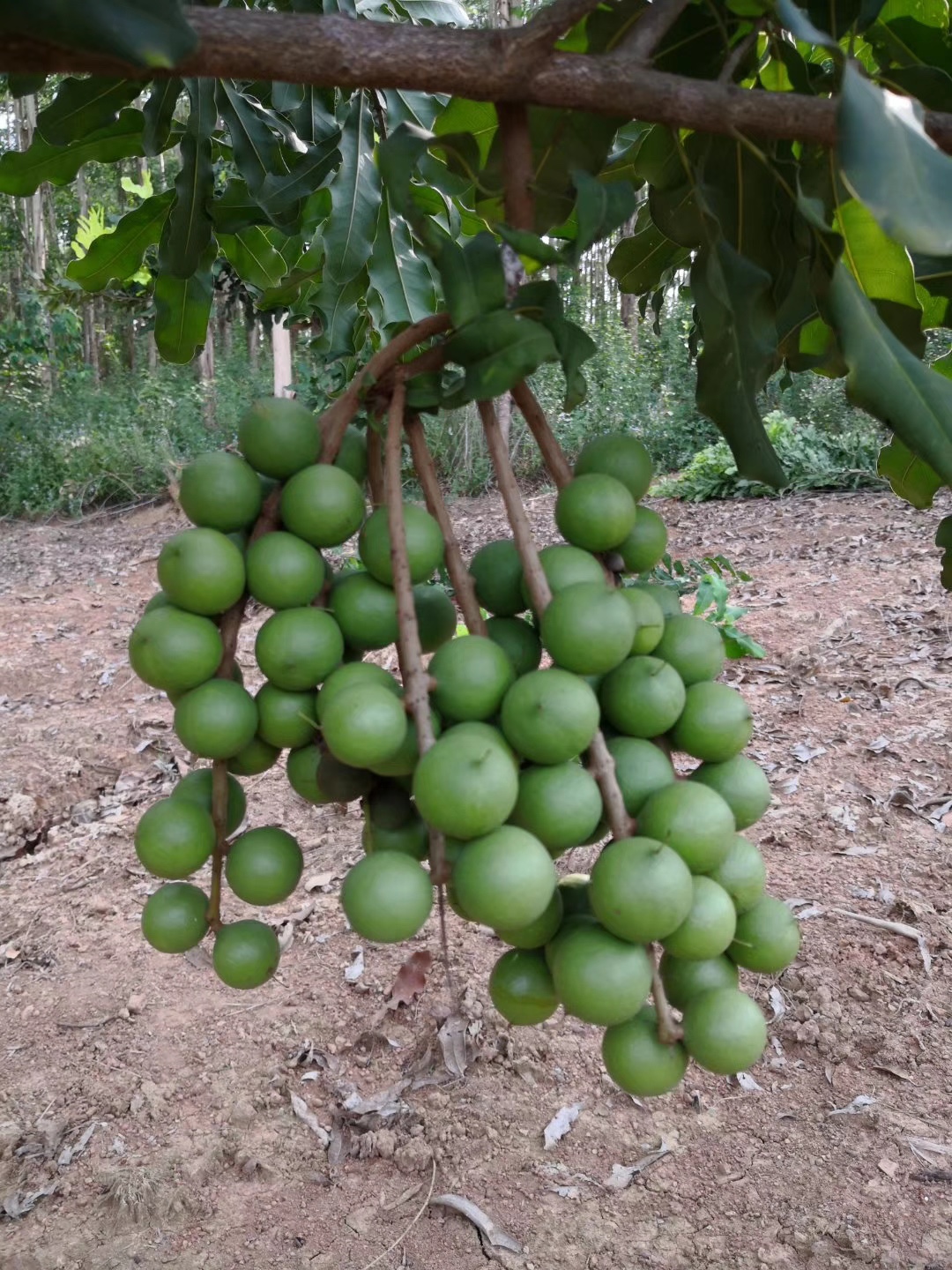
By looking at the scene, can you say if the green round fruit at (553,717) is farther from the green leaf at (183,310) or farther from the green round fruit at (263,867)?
the green leaf at (183,310)

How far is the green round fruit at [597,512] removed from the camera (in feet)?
4.19

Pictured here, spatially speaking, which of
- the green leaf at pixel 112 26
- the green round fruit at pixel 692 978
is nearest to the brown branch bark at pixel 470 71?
the green leaf at pixel 112 26

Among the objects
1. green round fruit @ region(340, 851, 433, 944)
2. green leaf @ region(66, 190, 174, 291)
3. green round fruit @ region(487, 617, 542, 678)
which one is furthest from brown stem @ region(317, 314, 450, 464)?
green leaf @ region(66, 190, 174, 291)

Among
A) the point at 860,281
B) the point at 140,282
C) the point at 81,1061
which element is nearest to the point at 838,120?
the point at 860,281

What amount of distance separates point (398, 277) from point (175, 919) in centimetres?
181

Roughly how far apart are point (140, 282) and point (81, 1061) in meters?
10.4

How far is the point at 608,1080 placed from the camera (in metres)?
2.93

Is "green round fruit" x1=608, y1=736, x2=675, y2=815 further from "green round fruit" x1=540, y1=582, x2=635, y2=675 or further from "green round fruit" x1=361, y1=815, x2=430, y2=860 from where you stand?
"green round fruit" x1=361, y1=815, x2=430, y2=860

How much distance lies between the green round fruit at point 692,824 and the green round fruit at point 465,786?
18 cm

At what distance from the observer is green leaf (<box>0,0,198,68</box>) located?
0.95m

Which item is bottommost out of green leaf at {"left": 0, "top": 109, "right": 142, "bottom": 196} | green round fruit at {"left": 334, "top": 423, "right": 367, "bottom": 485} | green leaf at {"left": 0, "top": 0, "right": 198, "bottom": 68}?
green round fruit at {"left": 334, "top": 423, "right": 367, "bottom": 485}

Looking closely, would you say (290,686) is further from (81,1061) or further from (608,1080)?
(81,1061)

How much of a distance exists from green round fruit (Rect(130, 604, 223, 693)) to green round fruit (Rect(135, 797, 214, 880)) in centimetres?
17

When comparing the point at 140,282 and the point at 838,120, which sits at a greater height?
the point at 838,120
